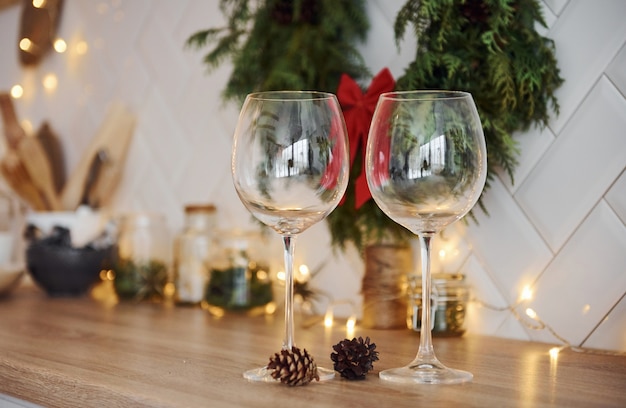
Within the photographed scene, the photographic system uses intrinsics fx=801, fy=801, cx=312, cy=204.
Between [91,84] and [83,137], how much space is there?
12 cm

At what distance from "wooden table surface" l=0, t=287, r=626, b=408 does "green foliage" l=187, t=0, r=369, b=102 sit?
1.23ft

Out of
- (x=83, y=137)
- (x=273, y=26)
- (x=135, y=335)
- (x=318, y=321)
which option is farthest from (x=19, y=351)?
(x=83, y=137)

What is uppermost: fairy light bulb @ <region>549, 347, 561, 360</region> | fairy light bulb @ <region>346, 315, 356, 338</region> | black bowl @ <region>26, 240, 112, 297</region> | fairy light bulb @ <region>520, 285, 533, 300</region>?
black bowl @ <region>26, 240, 112, 297</region>

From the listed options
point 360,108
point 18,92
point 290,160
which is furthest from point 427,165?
point 18,92

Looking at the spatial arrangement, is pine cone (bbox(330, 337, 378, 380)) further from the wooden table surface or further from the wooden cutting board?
the wooden cutting board

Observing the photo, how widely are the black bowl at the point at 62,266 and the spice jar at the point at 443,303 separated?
68 centimetres

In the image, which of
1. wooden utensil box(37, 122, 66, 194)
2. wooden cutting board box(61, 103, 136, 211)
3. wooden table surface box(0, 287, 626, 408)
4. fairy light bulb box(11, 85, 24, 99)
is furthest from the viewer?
fairy light bulb box(11, 85, 24, 99)

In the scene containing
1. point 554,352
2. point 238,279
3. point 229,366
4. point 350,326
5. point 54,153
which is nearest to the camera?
point 229,366

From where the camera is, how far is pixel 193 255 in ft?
4.54

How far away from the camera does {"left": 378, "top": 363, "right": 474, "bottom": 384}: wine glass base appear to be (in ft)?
2.48

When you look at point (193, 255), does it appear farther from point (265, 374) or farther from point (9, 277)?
point (265, 374)

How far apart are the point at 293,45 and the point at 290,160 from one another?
501mm

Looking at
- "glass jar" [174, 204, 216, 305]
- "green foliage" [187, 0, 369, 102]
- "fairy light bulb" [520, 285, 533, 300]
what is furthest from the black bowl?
"fairy light bulb" [520, 285, 533, 300]

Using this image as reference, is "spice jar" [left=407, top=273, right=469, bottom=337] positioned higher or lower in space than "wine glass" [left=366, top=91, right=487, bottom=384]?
lower
